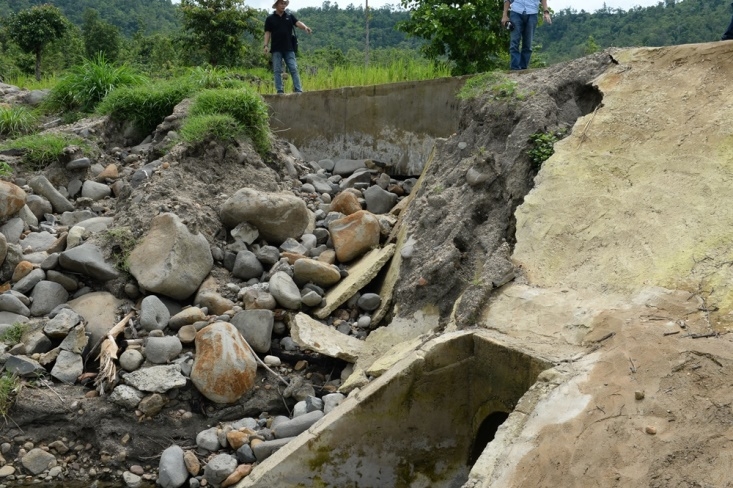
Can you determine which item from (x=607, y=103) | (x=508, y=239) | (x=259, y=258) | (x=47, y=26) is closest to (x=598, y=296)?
(x=508, y=239)

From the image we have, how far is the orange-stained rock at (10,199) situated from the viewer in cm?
723

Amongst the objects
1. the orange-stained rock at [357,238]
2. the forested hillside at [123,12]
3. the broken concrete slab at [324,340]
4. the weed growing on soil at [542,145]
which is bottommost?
the broken concrete slab at [324,340]

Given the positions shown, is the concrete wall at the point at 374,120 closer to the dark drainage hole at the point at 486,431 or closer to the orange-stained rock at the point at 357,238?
the orange-stained rock at the point at 357,238

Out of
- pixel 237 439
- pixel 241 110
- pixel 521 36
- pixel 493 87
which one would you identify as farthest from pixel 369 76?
pixel 237 439

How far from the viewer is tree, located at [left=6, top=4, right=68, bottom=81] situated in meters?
16.8

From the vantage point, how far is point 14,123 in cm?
955

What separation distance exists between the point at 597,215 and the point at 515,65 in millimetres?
3479

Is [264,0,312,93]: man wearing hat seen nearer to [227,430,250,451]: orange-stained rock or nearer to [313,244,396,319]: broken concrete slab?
[313,244,396,319]: broken concrete slab

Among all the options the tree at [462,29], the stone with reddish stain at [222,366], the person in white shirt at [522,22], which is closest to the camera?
the stone with reddish stain at [222,366]

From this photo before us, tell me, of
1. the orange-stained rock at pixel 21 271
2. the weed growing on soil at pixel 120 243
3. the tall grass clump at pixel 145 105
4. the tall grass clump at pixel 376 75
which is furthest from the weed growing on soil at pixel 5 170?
the tall grass clump at pixel 376 75

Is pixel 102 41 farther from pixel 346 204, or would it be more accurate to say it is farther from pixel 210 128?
pixel 346 204

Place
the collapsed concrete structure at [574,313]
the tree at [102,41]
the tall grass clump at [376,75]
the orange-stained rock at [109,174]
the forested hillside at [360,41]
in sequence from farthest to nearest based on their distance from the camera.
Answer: the tree at [102,41] < the forested hillside at [360,41] < the tall grass clump at [376,75] < the orange-stained rock at [109,174] < the collapsed concrete structure at [574,313]

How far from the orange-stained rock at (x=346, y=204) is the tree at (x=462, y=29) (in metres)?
4.29

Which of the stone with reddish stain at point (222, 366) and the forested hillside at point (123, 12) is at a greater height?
the forested hillside at point (123, 12)
